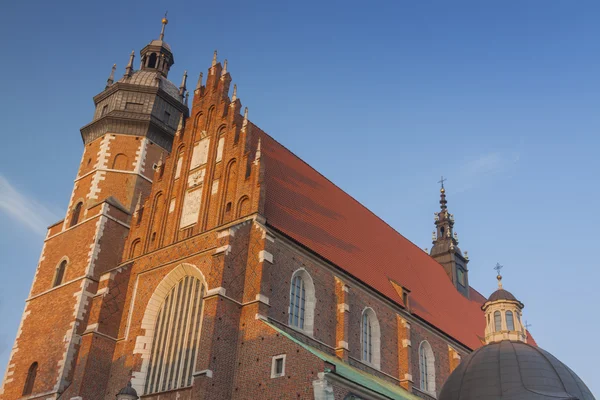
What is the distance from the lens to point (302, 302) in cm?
2209

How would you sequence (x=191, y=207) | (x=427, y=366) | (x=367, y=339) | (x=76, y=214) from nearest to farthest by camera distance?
(x=191, y=207) < (x=367, y=339) < (x=427, y=366) < (x=76, y=214)

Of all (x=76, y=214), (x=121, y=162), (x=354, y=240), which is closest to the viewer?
(x=354, y=240)

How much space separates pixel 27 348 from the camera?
2544 centimetres

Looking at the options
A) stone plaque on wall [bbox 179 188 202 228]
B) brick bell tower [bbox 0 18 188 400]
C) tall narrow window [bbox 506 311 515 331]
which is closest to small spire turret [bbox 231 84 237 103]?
stone plaque on wall [bbox 179 188 202 228]

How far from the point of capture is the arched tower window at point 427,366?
88.5 ft

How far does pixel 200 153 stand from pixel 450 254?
1917cm

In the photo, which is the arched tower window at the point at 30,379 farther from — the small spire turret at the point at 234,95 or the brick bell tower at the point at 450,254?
the brick bell tower at the point at 450,254

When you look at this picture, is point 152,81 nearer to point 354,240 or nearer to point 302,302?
point 354,240

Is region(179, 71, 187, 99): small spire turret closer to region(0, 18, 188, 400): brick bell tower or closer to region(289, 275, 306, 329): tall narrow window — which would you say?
region(0, 18, 188, 400): brick bell tower

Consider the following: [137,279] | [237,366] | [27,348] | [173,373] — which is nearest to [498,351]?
[237,366]

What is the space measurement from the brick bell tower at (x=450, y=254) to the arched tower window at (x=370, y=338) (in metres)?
13.1

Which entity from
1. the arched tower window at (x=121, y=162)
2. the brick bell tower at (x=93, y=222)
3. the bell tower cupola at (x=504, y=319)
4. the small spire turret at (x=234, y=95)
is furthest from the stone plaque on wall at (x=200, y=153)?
the bell tower cupola at (x=504, y=319)

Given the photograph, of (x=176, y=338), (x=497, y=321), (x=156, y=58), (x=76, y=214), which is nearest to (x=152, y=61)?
(x=156, y=58)

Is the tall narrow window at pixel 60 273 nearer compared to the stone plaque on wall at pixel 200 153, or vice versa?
the stone plaque on wall at pixel 200 153
